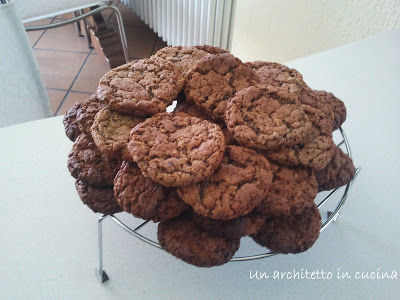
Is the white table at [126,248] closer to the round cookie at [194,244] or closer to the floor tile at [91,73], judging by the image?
the round cookie at [194,244]

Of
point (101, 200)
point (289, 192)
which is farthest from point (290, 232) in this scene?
point (101, 200)

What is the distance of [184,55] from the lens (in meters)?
0.64

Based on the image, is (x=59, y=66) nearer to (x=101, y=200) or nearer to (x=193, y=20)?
(x=193, y=20)

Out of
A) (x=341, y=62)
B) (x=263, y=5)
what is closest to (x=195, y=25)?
(x=263, y=5)

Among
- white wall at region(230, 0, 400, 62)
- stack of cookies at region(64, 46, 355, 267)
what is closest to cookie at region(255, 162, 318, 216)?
stack of cookies at region(64, 46, 355, 267)

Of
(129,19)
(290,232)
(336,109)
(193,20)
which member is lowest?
(129,19)

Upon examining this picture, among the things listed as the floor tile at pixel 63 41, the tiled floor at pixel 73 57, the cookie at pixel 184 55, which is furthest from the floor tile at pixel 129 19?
the cookie at pixel 184 55

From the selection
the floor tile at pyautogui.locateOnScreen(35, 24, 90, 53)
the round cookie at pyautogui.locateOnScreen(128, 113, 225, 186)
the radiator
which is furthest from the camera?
the floor tile at pyautogui.locateOnScreen(35, 24, 90, 53)

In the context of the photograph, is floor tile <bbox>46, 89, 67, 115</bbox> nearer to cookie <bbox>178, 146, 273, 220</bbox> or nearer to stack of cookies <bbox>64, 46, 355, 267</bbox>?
stack of cookies <bbox>64, 46, 355, 267</bbox>

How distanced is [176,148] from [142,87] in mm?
127

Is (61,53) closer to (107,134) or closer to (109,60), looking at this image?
(109,60)

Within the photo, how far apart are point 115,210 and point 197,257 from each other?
145 millimetres

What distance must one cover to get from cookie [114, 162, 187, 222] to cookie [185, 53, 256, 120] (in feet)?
0.48

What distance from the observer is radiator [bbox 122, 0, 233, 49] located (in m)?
1.81
